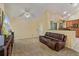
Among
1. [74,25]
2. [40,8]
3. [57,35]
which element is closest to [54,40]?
[57,35]

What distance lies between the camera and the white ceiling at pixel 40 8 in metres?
3.12

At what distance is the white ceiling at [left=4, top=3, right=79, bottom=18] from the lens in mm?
3119

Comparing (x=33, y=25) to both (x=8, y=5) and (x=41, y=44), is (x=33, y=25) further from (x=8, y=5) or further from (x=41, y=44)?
(x=8, y=5)

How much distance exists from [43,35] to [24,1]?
86 centimetres

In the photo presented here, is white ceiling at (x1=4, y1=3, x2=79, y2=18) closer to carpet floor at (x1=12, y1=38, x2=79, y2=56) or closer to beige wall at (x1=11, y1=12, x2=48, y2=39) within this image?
beige wall at (x1=11, y1=12, x2=48, y2=39)

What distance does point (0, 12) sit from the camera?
119 inches

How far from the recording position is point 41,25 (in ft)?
10.6

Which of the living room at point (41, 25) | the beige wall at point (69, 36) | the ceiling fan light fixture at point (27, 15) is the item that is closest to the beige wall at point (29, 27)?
the living room at point (41, 25)

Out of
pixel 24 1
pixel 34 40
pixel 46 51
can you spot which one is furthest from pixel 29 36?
pixel 24 1

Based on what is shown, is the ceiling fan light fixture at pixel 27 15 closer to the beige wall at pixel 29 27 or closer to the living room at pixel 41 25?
the living room at pixel 41 25

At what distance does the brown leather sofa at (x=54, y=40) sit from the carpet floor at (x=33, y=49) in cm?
8

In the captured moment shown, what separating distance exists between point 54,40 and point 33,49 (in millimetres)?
524

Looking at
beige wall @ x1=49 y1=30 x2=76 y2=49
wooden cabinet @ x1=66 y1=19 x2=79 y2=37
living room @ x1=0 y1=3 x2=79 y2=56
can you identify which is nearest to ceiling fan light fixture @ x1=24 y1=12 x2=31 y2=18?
living room @ x1=0 y1=3 x2=79 y2=56

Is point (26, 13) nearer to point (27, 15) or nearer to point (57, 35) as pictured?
point (27, 15)
